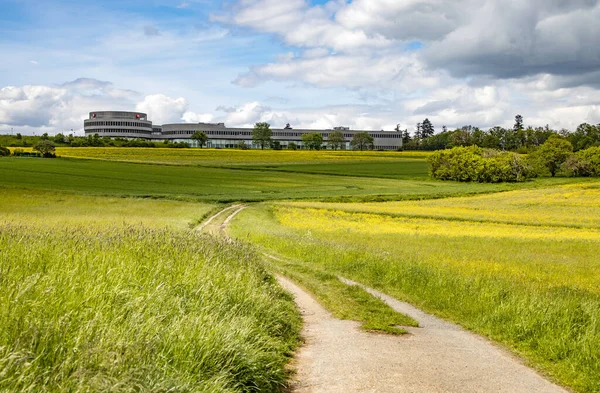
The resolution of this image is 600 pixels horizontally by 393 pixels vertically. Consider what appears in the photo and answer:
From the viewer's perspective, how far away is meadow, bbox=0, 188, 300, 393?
20.2 feet

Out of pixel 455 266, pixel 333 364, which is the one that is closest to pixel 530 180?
pixel 455 266

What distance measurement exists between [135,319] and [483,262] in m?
21.1

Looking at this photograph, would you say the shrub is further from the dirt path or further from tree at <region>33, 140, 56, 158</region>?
the dirt path

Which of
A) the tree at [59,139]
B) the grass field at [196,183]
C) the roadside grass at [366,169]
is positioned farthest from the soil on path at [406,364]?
the tree at [59,139]

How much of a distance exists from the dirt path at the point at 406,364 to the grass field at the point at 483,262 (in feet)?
2.40

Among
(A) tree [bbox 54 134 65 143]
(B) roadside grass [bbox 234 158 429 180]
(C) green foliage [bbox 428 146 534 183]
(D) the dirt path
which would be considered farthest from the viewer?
(A) tree [bbox 54 134 65 143]

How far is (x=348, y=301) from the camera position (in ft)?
52.5

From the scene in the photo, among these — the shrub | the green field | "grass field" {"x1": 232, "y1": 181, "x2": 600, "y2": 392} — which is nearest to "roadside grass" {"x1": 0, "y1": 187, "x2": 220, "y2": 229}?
"grass field" {"x1": 232, "y1": 181, "x2": 600, "y2": 392}

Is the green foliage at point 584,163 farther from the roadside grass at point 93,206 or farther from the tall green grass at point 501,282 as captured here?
the tall green grass at point 501,282

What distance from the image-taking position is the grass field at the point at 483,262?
12133mm

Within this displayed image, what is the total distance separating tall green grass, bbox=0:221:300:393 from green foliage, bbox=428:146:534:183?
10603 centimetres

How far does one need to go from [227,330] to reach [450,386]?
3.42m

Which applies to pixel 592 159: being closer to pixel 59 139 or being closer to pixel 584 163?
pixel 584 163

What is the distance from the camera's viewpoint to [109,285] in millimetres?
9352
